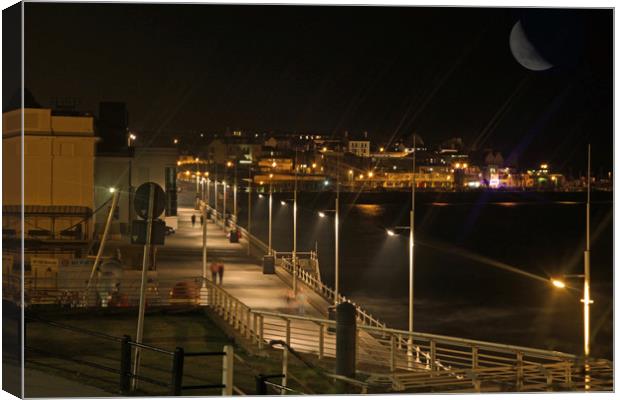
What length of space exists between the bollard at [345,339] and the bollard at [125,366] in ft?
3.26

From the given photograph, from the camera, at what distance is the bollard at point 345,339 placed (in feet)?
14.4

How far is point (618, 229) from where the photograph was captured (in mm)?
4109

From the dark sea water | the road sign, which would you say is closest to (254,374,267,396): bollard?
the road sign

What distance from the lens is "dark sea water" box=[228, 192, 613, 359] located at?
1833cm

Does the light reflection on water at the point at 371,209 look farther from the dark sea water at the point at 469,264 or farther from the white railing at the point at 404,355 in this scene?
the white railing at the point at 404,355

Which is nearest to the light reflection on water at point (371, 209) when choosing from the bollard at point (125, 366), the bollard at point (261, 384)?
the bollard at point (125, 366)

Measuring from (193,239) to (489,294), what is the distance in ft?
25.1

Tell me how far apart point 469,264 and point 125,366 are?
27.3 m

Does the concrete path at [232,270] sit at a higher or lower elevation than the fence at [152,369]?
lower

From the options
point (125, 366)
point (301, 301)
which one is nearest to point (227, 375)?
point (125, 366)

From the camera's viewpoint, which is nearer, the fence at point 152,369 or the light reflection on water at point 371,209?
the fence at point 152,369

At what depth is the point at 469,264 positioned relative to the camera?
30828mm

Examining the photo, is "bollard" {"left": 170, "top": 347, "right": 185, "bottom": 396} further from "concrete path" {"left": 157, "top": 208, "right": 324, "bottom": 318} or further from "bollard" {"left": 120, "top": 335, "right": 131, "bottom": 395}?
"concrete path" {"left": 157, "top": 208, "right": 324, "bottom": 318}

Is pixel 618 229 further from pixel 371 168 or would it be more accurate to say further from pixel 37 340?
pixel 371 168
